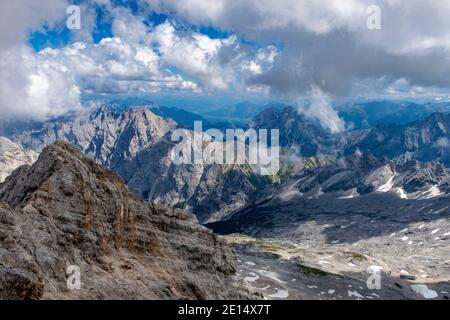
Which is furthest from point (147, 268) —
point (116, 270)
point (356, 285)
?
point (356, 285)

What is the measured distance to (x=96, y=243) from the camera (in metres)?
52.9

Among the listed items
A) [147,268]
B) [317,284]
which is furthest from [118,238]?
[317,284]

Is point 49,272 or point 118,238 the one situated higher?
point 118,238

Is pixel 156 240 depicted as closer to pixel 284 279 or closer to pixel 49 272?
pixel 49 272

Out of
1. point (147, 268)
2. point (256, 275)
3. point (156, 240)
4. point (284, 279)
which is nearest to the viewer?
point (147, 268)

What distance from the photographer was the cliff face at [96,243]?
1732 inches

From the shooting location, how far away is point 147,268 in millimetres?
55812

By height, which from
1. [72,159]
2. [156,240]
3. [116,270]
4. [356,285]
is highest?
[72,159]

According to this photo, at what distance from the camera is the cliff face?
44.0 m

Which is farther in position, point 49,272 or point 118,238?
point 118,238
